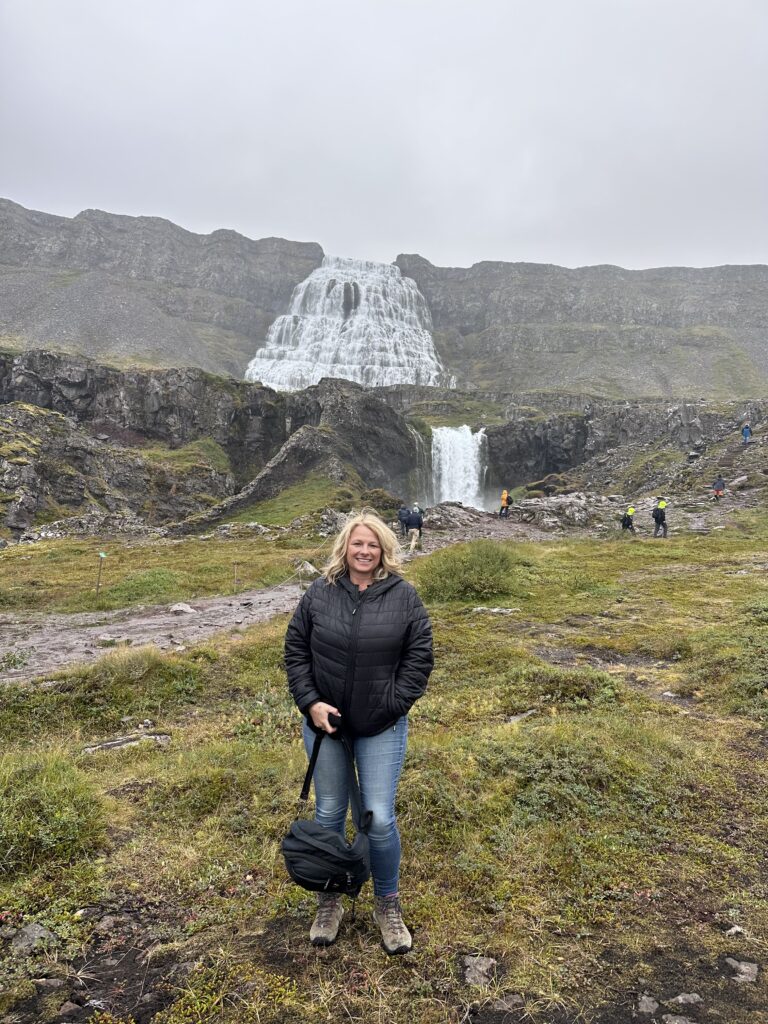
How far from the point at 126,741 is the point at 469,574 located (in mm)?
10597

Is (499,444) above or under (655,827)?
above

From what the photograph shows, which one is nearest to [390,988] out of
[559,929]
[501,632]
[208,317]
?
[559,929]

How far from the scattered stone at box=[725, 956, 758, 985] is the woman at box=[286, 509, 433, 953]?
1937 millimetres

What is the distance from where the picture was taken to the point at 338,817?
368cm

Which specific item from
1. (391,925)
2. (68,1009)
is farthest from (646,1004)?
(68,1009)

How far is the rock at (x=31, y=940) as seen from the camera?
3.26m

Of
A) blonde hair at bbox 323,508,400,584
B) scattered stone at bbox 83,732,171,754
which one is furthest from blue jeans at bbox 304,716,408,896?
scattered stone at bbox 83,732,171,754

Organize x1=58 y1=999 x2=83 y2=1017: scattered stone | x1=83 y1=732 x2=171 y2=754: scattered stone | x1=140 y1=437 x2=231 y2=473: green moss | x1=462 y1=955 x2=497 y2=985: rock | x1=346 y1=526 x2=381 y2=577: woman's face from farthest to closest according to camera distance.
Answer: x1=140 y1=437 x2=231 y2=473: green moss
x1=83 y1=732 x2=171 y2=754: scattered stone
x1=346 y1=526 x2=381 y2=577: woman's face
x1=462 y1=955 x2=497 y2=985: rock
x1=58 y1=999 x2=83 y2=1017: scattered stone

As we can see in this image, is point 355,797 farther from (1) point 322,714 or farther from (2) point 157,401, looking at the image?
(2) point 157,401

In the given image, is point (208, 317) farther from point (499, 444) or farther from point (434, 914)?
point (434, 914)

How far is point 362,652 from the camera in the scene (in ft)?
11.8

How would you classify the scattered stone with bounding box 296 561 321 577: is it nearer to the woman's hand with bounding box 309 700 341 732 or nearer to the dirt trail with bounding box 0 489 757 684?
the dirt trail with bounding box 0 489 757 684

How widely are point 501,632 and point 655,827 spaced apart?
7036 millimetres

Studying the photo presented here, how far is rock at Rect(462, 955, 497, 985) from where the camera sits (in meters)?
3.15
